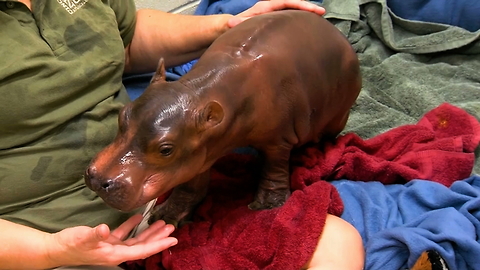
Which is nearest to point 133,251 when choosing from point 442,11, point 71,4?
point 71,4

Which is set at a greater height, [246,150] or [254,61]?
[254,61]

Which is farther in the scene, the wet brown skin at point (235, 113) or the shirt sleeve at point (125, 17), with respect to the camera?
the shirt sleeve at point (125, 17)

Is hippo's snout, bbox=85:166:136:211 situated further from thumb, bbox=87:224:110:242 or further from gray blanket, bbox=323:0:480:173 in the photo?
gray blanket, bbox=323:0:480:173

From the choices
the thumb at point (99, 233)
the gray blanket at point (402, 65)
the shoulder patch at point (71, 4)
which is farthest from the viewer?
the gray blanket at point (402, 65)

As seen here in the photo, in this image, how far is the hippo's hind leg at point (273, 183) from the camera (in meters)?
0.91

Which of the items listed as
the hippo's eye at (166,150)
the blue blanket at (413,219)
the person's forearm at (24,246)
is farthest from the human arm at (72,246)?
the blue blanket at (413,219)

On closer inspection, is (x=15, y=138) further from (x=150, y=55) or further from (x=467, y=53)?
(x=467, y=53)

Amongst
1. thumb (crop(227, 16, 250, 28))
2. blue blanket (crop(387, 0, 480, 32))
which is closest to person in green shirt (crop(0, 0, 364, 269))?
thumb (crop(227, 16, 250, 28))

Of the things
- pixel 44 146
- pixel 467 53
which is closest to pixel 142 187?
pixel 44 146

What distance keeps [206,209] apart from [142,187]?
0.26m

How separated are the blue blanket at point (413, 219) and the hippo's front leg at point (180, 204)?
27cm

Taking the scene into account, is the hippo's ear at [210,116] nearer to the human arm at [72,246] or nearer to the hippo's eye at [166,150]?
the hippo's eye at [166,150]

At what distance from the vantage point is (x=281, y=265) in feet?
2.73

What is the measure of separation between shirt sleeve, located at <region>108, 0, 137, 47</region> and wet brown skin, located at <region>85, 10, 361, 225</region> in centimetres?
29
